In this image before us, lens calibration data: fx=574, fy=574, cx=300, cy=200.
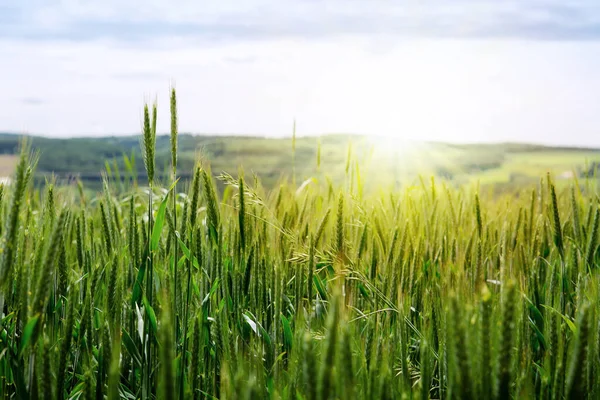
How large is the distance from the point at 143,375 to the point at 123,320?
0.32 m

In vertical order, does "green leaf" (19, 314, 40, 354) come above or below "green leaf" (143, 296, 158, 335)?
above

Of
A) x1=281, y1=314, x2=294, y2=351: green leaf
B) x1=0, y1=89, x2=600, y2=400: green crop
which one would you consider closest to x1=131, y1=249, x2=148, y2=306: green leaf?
x1=0, y1=89, x2=600, y2=400: green crop

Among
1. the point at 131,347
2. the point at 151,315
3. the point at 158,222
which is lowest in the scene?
the point at 131,347

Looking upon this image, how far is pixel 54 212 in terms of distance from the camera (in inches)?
61.3

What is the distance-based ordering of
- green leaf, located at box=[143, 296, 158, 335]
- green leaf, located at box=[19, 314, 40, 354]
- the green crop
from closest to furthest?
the green crop
green leaf, located at box=[19, 314, 40, 354]
green leaf, located at box=[143, 296, 158, 335]

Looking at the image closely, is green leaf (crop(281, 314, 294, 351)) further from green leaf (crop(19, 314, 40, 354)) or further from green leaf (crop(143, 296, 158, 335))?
green leaf (crop(19, 314, 40, 354))

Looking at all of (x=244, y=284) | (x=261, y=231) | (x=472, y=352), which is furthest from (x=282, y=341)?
(x=472, y=352)

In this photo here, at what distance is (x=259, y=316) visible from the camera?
1595 millimetres

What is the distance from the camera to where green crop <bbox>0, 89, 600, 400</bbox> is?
0.80m

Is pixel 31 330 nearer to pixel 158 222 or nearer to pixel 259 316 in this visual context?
pixel 158 222

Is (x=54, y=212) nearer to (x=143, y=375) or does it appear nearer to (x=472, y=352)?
(x=143, y=375)

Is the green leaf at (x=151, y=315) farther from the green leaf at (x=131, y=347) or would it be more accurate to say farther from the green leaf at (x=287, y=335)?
the green leaf at (x=287, y=335)

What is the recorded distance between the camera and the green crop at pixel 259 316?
0.80 metres

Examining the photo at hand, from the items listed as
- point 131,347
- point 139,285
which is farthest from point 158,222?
point 131,347
